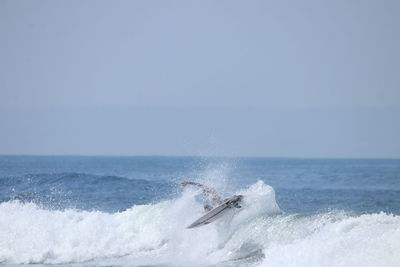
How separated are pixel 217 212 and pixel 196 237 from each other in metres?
1.59

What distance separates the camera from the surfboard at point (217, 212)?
22938mm

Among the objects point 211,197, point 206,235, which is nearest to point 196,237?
point 206,235

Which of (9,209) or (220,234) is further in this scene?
(9,209)

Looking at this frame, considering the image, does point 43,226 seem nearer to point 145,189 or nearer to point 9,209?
point 9,209

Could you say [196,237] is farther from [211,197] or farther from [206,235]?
[211,197]

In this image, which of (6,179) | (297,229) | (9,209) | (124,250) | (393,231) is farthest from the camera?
(6,179)

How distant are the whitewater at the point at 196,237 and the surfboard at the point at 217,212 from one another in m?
0.64

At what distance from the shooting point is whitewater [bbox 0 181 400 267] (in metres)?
18.5

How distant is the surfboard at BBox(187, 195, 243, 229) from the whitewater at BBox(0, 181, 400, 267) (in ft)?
2.10

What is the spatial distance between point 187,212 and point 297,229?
230 inches

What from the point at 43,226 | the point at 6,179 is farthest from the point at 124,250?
the point at 6,179

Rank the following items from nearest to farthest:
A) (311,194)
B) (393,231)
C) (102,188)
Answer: (393,231) → (311,194) → (102,188)

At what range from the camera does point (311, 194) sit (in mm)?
44594

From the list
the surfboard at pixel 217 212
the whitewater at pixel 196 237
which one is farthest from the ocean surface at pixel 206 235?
the surfboard at pixel 217 212
